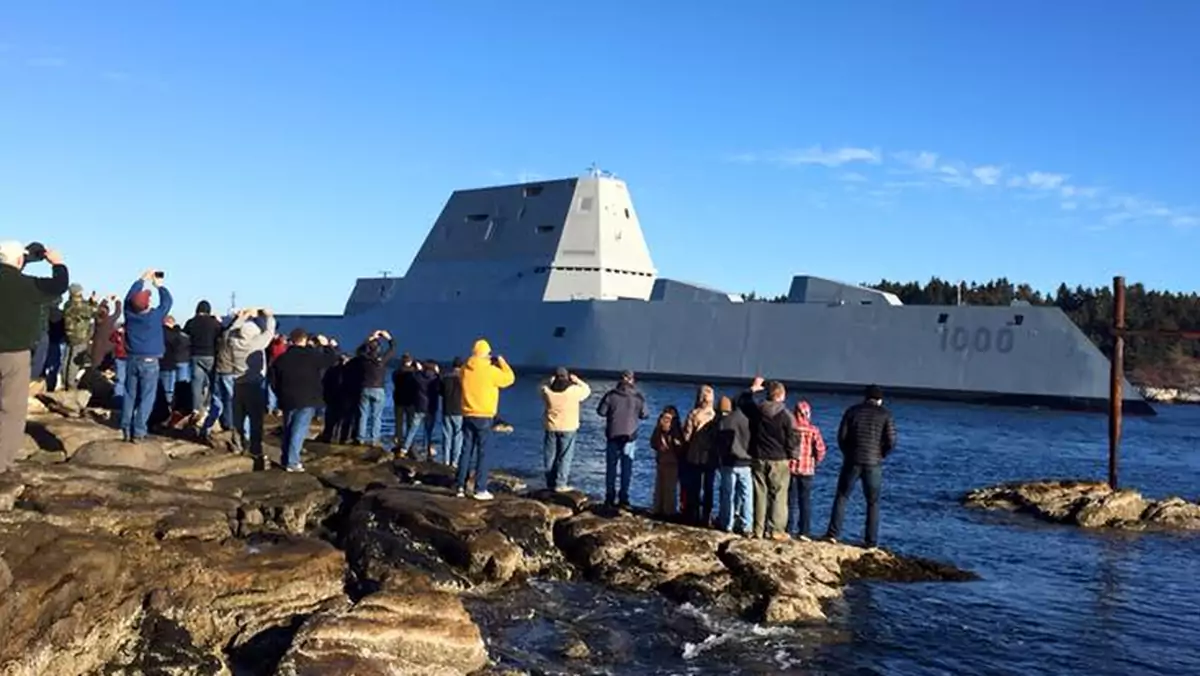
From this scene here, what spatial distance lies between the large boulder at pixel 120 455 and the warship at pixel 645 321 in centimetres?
2984

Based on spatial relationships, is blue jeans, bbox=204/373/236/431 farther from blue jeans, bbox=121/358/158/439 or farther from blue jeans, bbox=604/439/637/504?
blue jeans, bbox=604/439/637/504

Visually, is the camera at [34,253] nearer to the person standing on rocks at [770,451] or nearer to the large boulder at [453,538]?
the large boulder at [453,538]

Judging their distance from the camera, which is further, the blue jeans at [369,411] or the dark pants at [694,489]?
the blue jeans at [369,411]

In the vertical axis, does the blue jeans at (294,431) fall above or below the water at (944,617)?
above

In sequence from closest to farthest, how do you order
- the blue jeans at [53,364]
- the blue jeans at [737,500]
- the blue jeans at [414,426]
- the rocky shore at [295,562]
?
the rocky shore at [295,562], the blue jeans at [737,500], the blue jeans at [53,364], the blue jeans at [414,426]

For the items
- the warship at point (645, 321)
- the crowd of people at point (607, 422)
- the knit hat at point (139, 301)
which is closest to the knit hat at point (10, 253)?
the crowd of people at point (607, 422)

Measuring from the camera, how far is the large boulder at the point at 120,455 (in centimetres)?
854

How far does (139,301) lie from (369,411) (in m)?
4.34

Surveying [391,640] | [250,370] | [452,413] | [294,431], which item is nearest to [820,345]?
[452,413]

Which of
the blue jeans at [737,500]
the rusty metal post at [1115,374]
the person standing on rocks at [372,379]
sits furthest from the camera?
the rusty metal post at [1115,374]

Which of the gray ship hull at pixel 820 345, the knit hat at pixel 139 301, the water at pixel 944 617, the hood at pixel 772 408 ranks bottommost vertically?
the water at pixel 944 617

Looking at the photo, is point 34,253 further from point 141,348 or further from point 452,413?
point 452,413

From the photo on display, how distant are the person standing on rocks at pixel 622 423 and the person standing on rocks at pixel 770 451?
3.90ft

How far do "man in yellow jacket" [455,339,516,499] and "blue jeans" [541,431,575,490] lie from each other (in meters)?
1.04
